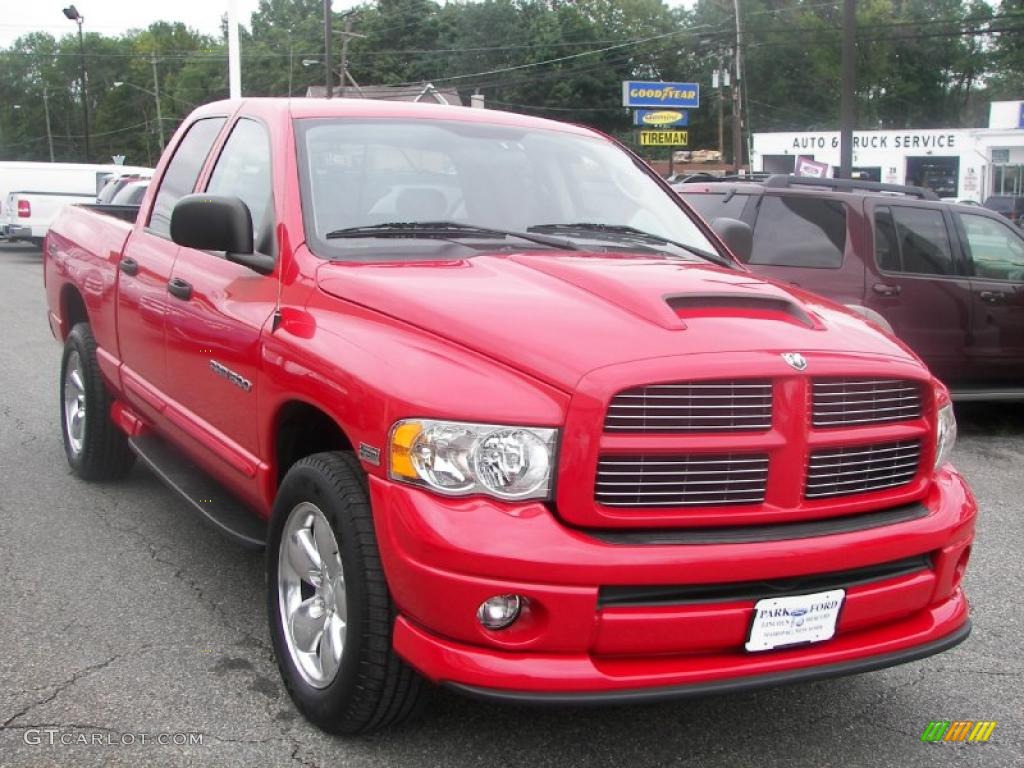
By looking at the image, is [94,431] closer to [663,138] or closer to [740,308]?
[740,308]

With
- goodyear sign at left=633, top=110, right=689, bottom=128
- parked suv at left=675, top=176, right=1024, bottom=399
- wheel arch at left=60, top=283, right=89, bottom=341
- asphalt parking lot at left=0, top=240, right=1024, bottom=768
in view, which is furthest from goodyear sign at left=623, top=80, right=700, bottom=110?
asphalt parking lot at left=0, top=240, right=1024, bottom=768

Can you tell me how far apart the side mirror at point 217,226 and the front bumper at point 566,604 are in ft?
4.18

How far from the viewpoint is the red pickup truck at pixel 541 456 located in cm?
276

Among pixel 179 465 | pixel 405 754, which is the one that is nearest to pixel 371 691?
pixel 405 754

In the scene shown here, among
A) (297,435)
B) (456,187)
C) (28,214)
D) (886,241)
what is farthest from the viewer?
(28,214)

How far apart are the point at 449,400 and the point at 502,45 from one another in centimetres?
8413

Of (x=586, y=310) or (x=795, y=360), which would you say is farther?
(x=586, y=310)

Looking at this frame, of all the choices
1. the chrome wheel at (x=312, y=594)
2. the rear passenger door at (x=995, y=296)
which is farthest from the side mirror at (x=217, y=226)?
the rear passenger door at (x=995, y=296)

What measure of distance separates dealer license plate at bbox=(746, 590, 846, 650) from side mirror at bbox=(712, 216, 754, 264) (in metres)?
2.14

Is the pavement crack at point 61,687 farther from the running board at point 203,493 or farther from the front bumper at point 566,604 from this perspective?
the front bumper at point 566,604

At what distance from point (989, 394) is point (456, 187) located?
5.56 m

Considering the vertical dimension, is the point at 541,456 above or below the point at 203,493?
above

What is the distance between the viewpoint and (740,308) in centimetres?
325

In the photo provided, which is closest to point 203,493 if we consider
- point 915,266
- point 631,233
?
point 631,233
